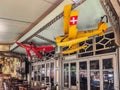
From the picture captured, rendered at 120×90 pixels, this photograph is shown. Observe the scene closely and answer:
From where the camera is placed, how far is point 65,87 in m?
7.17

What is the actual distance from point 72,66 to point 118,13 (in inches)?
153

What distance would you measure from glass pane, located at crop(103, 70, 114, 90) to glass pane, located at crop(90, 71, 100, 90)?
0.29 m

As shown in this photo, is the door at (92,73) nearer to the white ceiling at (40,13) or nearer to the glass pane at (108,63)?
the glass pane at (108,63)

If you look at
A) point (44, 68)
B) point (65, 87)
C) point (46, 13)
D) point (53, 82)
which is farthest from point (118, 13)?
point (44, 68)

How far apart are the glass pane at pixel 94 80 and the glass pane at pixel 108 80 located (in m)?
0.29

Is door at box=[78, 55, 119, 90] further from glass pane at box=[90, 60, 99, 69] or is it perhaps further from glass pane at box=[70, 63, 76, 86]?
glass pane at box=[70, 63, 76, 86]

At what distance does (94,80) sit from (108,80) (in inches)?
26.1

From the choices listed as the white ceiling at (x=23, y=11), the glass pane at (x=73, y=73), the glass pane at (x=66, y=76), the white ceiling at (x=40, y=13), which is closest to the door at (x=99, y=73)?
the glass pane at (x=73, y=73)

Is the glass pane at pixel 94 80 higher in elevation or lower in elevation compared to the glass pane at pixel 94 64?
lower

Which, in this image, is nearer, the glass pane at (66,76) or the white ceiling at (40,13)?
the white ceiling at (40,13)

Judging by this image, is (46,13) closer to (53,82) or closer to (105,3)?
(105,3)

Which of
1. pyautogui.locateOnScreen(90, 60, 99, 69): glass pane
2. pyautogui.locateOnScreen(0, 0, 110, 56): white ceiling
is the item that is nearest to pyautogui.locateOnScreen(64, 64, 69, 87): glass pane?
pyautogui.locateOnScreen(90, 60, 99, 69): glass pane

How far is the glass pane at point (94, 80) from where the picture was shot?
535 centimetres

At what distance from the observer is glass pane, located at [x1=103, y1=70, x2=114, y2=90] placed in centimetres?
483
